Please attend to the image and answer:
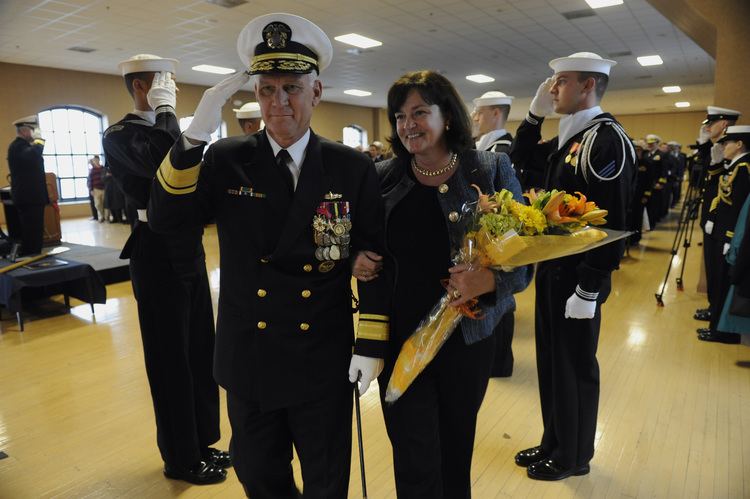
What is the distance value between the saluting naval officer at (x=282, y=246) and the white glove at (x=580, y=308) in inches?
40.9

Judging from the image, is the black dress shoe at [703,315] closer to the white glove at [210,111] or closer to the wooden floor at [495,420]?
the wooden floor at [495,420]

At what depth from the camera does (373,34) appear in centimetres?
1058

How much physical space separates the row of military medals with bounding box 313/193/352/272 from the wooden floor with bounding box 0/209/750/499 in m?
1.46

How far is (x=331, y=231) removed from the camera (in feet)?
4.85

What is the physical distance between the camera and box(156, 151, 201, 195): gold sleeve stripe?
1.35 metres

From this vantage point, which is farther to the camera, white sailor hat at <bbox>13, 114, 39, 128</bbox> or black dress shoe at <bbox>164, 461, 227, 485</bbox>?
white sailor hat at <bbox>13, 114, 39, 128</bbox>

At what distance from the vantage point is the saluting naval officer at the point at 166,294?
2.17m

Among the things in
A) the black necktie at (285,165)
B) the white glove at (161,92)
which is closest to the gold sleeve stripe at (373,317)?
the black necktie at (285,165)

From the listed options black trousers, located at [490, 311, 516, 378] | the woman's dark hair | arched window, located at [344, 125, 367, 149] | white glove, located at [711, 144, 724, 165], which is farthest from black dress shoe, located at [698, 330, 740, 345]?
arched window, located at [344, 125, 367, 149]

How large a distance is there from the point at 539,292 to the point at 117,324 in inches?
164

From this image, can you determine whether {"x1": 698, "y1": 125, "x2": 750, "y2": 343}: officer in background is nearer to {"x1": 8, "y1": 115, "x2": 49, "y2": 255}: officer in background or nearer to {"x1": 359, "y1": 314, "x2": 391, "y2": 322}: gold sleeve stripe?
{"x1": 359, "y1": 314, "x2": 391, "y2": 322}: gold sleeve stripe

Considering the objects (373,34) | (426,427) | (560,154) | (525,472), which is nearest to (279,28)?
(426,427)

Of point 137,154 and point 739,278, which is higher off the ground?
point 137,154

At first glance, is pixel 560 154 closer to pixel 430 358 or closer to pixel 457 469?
pixel 430 358
